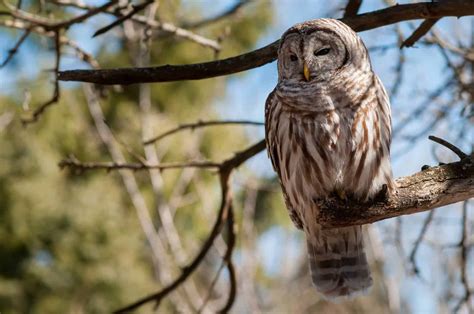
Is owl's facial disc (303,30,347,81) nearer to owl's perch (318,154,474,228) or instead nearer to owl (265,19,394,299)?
owl (265,19,394,299)

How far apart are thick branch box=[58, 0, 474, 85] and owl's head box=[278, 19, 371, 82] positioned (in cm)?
19

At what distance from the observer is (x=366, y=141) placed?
12.8 ft

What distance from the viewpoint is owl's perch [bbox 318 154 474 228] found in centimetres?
344

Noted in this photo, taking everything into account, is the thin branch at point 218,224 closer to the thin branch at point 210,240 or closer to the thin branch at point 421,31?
the thin branch at point 210,240

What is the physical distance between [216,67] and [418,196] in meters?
1.10

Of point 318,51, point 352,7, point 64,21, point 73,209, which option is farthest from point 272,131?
point 73,209

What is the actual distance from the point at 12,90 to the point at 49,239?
201 centimetres

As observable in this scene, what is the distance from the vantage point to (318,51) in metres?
4.02

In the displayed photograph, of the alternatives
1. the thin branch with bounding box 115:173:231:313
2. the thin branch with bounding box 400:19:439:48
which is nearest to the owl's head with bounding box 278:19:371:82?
the thin branch with bounding box 400:19:439:48

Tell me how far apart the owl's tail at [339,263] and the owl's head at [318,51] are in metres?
0.97

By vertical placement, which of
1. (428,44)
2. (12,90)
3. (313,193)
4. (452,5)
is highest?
(12,90)

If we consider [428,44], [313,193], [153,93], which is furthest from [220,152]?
[313,193]

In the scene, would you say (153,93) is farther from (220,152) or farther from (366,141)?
(366,141)

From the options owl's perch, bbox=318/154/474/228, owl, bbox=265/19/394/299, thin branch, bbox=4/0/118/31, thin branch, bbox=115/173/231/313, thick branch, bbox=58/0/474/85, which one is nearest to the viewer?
owl's perch, bbox=318/154/474/228
